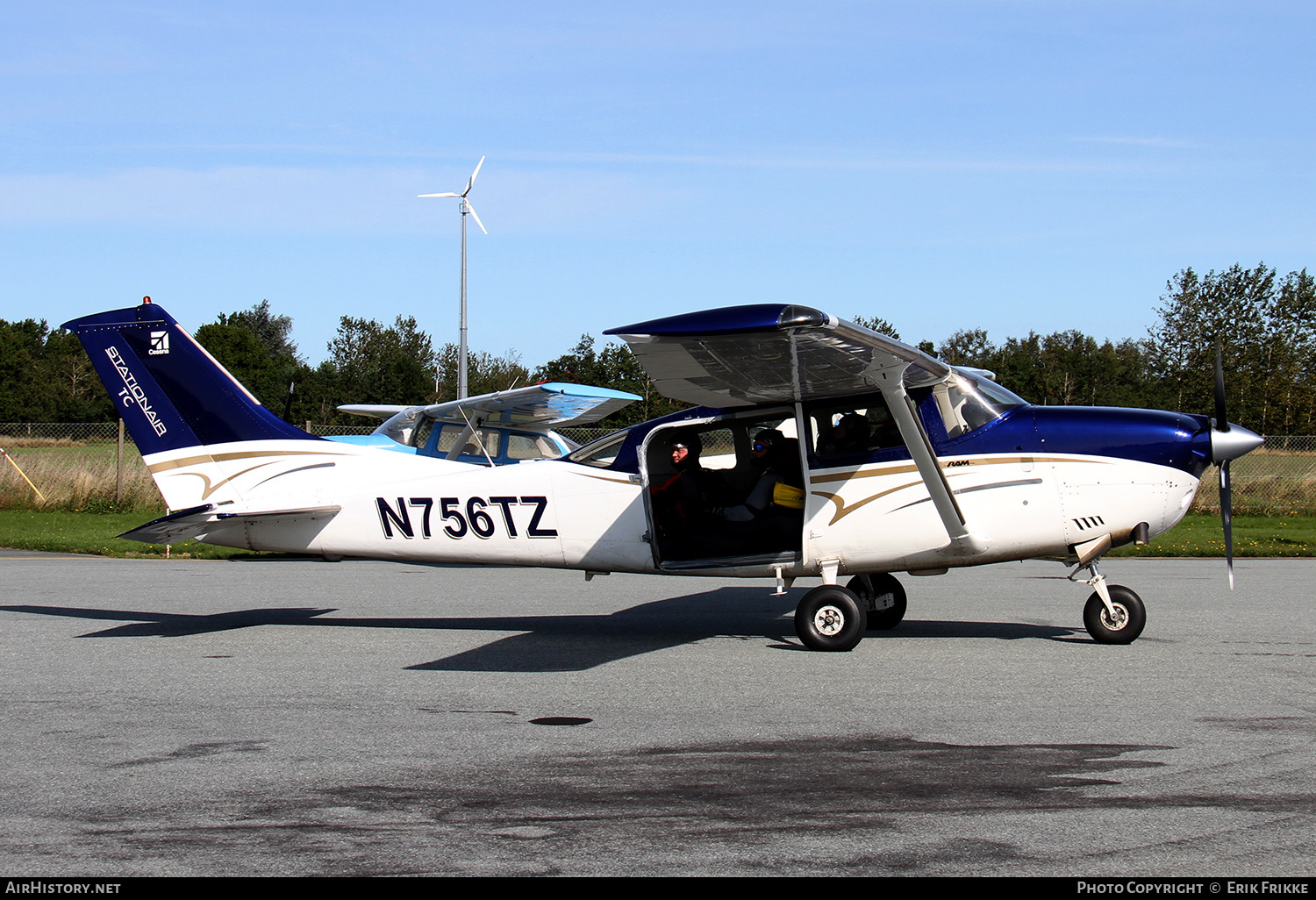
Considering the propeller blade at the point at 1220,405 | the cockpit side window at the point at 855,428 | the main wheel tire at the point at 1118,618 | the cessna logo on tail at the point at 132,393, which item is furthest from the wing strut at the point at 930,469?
the cessna logo on tail at the point at 132,393

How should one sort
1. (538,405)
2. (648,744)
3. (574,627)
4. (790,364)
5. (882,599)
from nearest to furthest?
(648,744)
(790,364)
(882,599)
(574,627)
(538,405)

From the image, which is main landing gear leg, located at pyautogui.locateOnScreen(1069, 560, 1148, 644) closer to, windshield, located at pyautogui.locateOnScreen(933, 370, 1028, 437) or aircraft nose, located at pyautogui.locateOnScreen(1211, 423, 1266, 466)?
aircraft nose, located at pyautogui.locateOnScreen(1211, 423, 1266, 466)

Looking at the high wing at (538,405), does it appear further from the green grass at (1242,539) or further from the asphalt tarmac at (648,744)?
the green grass at (1242,539)

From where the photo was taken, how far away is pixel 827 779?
4.86m

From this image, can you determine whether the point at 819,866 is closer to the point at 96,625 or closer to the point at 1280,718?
the point at 1280,718

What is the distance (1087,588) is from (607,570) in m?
5.81

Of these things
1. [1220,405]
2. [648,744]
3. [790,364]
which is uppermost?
[790,364]

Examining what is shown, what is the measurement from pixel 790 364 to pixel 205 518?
16.6ft

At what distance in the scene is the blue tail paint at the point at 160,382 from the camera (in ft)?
31.7

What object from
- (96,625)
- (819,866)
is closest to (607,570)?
(96,625)

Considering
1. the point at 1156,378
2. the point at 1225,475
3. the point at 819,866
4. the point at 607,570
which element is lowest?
the point at 819,866

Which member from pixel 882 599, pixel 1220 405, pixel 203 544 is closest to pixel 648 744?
pixel 882 599

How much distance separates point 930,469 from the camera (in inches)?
328

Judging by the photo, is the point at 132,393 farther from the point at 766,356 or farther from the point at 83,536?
the point at 83,536
